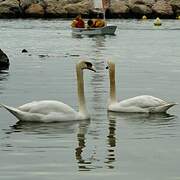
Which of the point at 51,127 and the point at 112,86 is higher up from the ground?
the point at 112,86

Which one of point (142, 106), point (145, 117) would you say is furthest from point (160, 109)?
point (145, 117)

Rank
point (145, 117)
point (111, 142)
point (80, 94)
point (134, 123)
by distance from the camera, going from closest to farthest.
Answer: point (111, 142) < point (134, 123) < point (80, 94) < point (145, 117)

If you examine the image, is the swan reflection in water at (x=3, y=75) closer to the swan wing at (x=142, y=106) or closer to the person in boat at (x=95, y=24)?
the swan wing at (x=142, y=106)

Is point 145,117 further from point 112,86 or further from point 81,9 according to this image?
point 81,9

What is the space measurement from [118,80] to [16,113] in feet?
33.3

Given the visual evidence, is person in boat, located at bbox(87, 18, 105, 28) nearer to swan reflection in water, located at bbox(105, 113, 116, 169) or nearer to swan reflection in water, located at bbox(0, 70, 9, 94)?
swan reflection in water, located at bbox(0, 70, 9, 94)

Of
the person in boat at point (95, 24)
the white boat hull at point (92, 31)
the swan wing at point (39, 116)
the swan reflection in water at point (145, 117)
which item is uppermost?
the swan wing at point (39, 116)

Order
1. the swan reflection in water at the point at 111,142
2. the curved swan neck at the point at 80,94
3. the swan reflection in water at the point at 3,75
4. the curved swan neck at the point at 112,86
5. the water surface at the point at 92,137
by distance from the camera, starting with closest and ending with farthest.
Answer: the water surface at the point at 92,137 → the swan reflection in water at the point at 111,142 → the curved swan neck at the point at 80,94 → the curved swan neck at the point at 112,86 → the swan reflection in water at the point at 3,75

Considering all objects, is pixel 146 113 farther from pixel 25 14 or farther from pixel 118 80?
pixel 25 14

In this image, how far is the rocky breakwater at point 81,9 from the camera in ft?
347

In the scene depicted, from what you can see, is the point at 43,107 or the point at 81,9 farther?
the point at 81,9

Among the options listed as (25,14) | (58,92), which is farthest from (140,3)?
(58,92)

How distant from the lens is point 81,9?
10575 centimetres

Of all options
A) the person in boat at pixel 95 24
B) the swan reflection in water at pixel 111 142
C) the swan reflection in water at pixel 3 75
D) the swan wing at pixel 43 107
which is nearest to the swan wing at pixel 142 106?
the swan reflection in water at pixel 111 142
